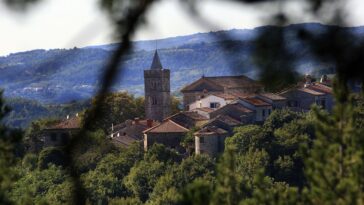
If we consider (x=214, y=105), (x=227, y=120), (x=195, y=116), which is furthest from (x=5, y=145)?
(x=214, y=105)

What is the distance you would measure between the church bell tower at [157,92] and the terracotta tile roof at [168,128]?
14.3 meters

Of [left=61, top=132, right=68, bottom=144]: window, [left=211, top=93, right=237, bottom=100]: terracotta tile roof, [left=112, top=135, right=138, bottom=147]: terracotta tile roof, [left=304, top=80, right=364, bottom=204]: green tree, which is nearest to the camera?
[left=61, top=132, right=68, bottom=144]: window

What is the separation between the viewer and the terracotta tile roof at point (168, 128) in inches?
2060

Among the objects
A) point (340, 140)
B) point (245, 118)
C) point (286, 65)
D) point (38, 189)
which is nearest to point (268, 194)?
point (340, 140)

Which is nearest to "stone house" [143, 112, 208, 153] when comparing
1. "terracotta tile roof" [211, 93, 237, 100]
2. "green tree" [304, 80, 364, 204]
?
"terracotta tile roof" [211, 93, 237, 100]

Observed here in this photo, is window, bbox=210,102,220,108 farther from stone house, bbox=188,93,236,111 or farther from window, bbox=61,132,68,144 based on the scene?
A: window, bbox=61,132,68,144

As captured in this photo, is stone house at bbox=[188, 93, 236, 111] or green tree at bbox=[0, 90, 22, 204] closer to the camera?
green tree at bbox=[0, 90, 22, 204]

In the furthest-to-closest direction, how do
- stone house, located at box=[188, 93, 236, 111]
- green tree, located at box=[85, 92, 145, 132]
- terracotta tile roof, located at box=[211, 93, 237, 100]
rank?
green tree, located at box=[85, 92, 145, 132] < stone house, located at box=[188, 93, 236, 111] < terracotta tile roof, located at box=[211, 93, 237, 100]

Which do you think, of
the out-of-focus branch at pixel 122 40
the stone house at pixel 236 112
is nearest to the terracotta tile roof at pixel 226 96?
the stone house at pixel 236 112

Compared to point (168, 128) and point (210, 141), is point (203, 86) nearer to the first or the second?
point (168, 128)

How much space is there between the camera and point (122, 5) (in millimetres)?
4141

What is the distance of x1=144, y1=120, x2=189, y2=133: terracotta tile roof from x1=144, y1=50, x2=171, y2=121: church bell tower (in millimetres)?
14274

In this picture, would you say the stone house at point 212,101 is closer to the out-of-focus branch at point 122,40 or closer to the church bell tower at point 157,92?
the church bell tower at point 157,92

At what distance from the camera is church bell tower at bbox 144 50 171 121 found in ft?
225
